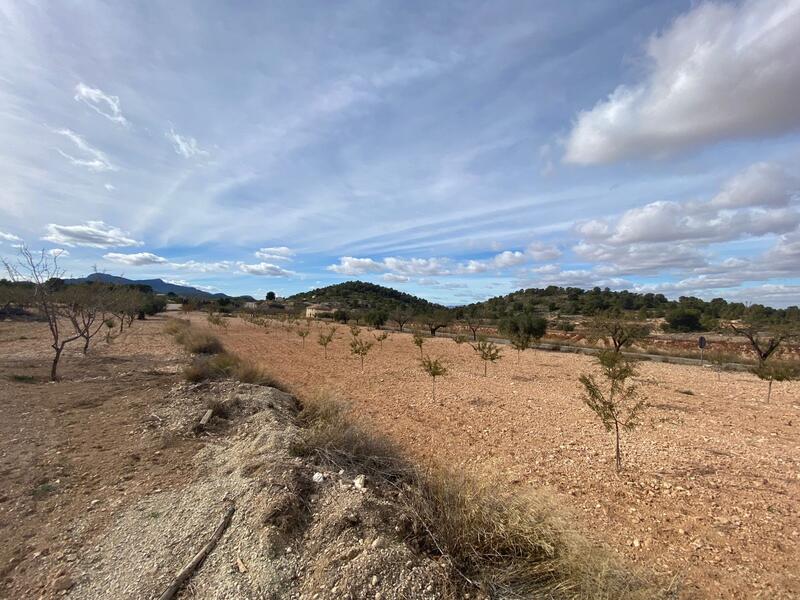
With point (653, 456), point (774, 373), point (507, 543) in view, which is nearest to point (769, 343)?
point (774, 373)

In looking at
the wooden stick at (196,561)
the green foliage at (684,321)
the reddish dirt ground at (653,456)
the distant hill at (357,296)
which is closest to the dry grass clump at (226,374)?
the reddish dirt ground at (653,456)

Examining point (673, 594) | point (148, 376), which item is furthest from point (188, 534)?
point (148, 376)

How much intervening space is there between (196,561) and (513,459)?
5771mm

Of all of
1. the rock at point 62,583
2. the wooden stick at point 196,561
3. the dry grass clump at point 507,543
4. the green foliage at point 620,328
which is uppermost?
the green foliage at point 620,328

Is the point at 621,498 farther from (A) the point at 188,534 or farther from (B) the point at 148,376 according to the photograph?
(B) the point at 148,376

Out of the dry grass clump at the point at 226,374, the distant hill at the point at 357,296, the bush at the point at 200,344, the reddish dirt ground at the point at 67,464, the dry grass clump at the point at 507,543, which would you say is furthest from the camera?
the distant hill at the point at 357,296

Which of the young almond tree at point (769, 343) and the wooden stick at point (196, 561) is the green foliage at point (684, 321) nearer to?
the young almond tree at point (769, 343)

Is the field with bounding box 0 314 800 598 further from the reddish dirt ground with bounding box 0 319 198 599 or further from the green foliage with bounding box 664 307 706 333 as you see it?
the green foliage with bounding box 664 307 706 333

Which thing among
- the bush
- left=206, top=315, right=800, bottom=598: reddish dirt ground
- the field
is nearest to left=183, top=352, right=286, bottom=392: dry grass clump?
the field

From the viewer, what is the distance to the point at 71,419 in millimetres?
8055

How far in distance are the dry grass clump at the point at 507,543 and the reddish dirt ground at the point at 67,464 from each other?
3294 mm

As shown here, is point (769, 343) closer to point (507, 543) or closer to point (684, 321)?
point (507, 543)

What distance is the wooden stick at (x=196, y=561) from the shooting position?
10.9ft

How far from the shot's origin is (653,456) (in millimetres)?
7918
